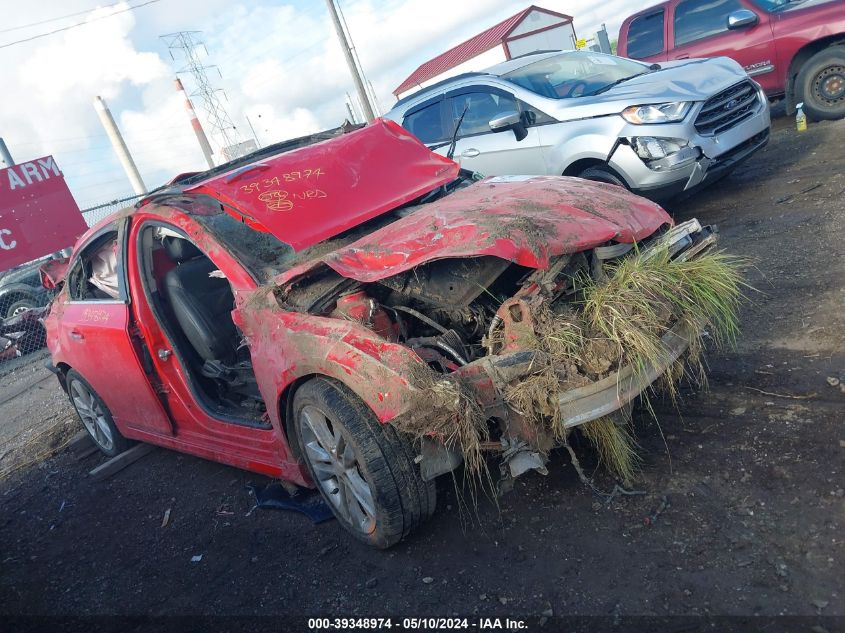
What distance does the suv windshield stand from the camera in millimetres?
6617

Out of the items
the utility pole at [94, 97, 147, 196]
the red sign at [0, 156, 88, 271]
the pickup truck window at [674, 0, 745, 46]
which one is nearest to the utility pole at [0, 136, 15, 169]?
the red sign at [0, 156, 88, 271]

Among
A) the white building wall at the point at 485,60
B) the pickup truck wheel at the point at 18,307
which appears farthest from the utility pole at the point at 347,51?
the pickup truck wheel at the point at 18,307

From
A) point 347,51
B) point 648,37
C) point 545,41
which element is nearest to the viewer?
point 648,37

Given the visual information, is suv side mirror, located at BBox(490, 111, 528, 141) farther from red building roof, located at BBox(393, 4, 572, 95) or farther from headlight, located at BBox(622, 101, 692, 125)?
red building roof, located at BBox(393, 4, 572, 95)

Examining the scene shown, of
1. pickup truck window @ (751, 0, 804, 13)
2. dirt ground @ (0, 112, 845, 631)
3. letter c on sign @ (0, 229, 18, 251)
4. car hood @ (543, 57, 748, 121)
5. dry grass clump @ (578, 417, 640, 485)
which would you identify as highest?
letter c on sign @ (0, 229, 18, 251)

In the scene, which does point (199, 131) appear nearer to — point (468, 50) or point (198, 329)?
point (468, 50)

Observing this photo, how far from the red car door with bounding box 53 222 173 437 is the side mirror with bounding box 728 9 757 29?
26.8 feet

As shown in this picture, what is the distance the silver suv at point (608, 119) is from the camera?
5766mm

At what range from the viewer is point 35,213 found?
412 inches

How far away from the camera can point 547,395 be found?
254cm

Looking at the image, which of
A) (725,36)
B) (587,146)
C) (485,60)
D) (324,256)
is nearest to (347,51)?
(485,60)

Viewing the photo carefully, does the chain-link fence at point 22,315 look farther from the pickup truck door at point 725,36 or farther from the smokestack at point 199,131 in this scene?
the smokestack at point 199,131

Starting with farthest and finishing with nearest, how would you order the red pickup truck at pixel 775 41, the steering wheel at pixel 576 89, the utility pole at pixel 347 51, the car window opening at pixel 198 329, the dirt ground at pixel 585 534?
the utility pole at pixel 347 51 < the red pickup truck at pixel 775 41 < the steering wheel at pixel 576 89 < the car window opening at pixel 198 329 < the dirt ground at pixel 585 534

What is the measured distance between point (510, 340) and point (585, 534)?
89cm
